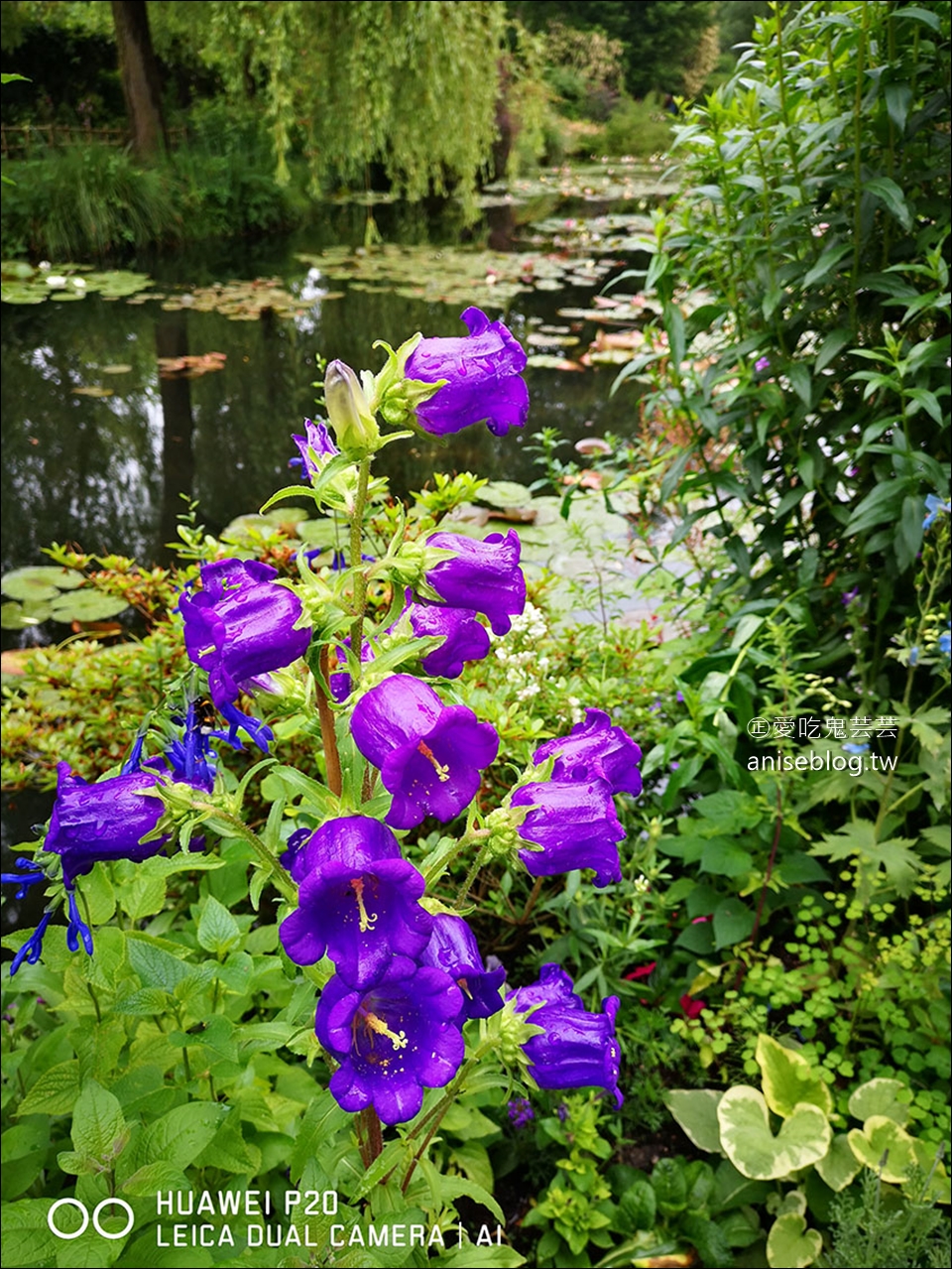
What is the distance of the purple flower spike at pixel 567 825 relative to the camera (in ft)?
2.56

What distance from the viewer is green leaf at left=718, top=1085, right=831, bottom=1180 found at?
144 cm

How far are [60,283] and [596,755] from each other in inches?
319

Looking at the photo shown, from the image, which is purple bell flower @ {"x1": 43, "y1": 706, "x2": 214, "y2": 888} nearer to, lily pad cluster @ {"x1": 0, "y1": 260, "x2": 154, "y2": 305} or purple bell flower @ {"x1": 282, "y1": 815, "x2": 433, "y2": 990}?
purple bell flower @ {"x1": 282, "y1": 815, "x2": 433, "y2": 990}

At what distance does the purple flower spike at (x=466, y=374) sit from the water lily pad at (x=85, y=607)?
8.80 feet

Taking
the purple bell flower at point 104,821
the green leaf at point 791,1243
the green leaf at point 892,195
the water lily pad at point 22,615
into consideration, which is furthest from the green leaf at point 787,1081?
the water lily pad at point 22,615

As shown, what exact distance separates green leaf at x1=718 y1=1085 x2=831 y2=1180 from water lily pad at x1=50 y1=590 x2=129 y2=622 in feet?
8.42

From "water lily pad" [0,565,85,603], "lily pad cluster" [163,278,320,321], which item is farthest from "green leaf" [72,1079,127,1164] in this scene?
"lily pad cluster" [163,278,320,321]

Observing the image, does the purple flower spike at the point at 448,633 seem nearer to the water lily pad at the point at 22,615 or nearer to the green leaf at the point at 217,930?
the green leaf at the point at 217,930

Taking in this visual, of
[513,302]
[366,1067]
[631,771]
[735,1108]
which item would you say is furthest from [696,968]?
[513,302]

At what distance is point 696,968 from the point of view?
180 cm

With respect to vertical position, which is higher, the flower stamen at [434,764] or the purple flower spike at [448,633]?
the purple flower spike at [448,633]

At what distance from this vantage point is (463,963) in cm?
78

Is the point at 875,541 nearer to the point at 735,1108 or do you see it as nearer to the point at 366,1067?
the point at 735,1108

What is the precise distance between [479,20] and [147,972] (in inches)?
234
